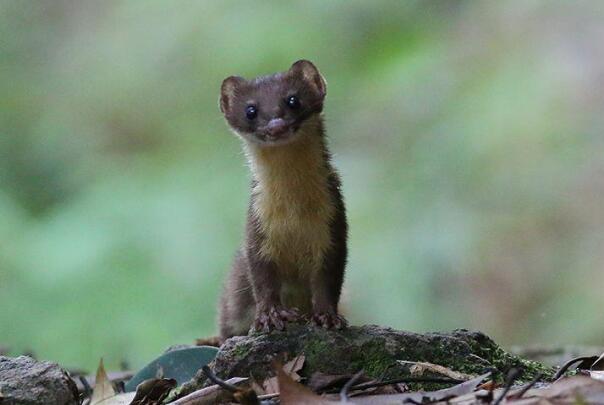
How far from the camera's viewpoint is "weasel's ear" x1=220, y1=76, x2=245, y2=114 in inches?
220

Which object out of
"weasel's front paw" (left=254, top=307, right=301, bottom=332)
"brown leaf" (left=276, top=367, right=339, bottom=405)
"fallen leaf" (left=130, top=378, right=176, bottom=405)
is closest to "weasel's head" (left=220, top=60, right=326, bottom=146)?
"weasel's front paw" (left=254, top=307, right=301, bottom=332)

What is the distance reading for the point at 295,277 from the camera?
5465 mm

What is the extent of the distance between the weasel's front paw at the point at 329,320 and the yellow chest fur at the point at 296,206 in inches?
13.7

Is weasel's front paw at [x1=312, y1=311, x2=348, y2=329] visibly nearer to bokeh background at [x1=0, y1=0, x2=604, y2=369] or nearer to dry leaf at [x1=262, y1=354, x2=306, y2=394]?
dry leaf at [x1=262, y1=354, x2=306, y2=394]

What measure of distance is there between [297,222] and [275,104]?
0.52 metres

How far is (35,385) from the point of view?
4.18m

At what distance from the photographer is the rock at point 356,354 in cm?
447

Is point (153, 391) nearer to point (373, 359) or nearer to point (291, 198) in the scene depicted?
point (373, 359)

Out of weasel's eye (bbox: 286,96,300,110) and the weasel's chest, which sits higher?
weasel's eye (bbox: 286,96,300,110)

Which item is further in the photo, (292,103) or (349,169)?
(349,169)

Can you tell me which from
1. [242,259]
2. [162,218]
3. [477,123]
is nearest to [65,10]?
[162,218]

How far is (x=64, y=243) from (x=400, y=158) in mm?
2942

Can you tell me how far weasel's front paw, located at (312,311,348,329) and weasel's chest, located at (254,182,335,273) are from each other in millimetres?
348

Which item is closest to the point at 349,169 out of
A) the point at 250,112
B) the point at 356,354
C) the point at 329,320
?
the point at 250,112
